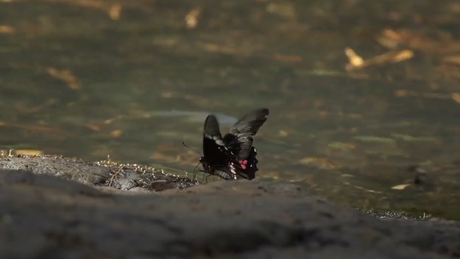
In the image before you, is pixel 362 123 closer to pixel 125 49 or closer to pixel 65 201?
pixel 125 49

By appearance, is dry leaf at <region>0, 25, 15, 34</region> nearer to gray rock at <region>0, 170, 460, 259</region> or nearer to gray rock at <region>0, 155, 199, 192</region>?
gray rock at <region>0, 155, 199, 192</region>

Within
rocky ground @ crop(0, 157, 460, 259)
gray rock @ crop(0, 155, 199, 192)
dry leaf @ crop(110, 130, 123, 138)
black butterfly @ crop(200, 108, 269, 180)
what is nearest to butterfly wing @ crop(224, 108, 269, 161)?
black butterfly @ crop(200, 108, 269, 180)

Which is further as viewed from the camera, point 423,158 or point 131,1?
point 131,1

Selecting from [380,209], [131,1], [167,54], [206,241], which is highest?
[131,1]

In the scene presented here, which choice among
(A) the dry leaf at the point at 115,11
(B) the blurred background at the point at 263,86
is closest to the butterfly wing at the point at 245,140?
(B) the blurred background at the point at 263,86

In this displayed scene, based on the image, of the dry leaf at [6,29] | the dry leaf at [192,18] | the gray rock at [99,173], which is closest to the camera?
the gray rock at [99,173]

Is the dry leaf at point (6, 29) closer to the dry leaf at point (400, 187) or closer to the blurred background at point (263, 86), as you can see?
the blurred background at point (263, 86)

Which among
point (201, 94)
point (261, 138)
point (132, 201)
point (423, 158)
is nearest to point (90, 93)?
point (201, 94)
